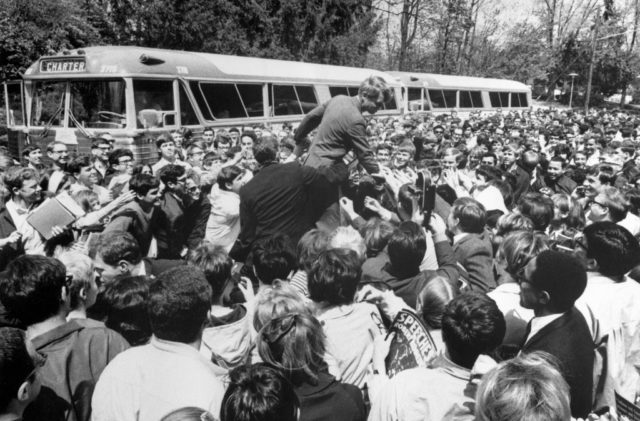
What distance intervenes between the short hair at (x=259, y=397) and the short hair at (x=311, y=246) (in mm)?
1831

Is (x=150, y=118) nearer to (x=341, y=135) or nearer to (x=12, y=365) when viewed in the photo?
(x=341, y=135)

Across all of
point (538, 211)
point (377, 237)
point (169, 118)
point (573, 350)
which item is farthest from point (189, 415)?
point (169, 118)

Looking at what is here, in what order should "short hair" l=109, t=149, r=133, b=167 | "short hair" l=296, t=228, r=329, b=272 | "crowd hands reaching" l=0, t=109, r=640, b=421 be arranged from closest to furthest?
"crowd hands reaching" l=0, t=109, r=640, b=421, "short hair" l=296, t=228, r=329, b=272, "short hair" l=109, t=149, r=133, b=167

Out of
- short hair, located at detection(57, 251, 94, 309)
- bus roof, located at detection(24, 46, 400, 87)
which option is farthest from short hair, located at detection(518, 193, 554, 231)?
bus roof, located at detection(24, 46, 400, 87)

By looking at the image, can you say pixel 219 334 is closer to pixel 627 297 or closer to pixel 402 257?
pixel 402 257

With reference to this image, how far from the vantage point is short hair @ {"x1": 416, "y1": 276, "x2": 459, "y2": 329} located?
3107 mm

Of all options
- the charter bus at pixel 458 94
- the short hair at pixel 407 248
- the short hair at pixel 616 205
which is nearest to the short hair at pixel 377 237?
the short hair at pixel 407 248

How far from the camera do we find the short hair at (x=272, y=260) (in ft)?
12.8

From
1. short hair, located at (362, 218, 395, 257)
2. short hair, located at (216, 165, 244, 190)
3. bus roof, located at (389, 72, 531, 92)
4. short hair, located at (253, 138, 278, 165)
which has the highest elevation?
bus roof, located at (389, 72, 531, 92)

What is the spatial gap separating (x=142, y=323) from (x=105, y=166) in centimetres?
580

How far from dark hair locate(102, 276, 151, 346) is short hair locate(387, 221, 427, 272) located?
165 cm

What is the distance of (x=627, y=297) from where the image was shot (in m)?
3.46

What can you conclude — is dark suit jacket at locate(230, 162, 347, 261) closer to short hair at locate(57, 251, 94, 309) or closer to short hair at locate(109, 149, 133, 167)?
short hair at locate(57, 251, 94, 309)

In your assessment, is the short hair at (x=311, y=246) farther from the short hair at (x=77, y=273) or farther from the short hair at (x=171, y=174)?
the short hair at (x=171, y=174)
